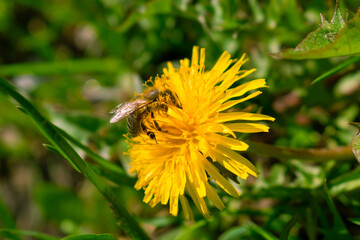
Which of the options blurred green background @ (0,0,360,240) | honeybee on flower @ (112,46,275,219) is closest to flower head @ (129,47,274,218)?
honeybee on flower @ (112,46,275,219)

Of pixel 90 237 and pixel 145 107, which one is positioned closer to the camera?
pixel 90 237

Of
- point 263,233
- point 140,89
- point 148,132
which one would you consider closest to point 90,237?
point 148,132

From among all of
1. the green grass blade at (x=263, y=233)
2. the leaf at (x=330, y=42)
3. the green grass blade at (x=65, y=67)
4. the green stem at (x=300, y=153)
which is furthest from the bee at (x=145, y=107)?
the green grass blade at (x=65, y=67)

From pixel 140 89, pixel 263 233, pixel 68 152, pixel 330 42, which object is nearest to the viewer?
pixel 330 42

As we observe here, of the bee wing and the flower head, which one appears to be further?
the bee wing

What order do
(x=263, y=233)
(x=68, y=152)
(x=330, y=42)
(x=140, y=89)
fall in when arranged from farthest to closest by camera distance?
(x=140, y=89) < (x=263, y=233) < (x=68, y=152) < (x=330, y=42)

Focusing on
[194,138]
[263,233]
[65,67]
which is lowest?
[263,233]

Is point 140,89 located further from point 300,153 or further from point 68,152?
point 300,153

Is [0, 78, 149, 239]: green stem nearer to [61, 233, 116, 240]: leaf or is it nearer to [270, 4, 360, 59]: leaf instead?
[61, 233, 116, 240]: leaf
